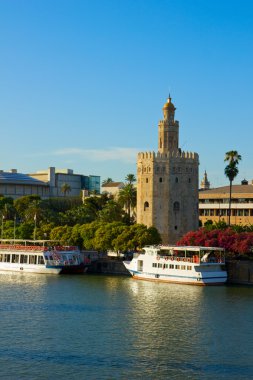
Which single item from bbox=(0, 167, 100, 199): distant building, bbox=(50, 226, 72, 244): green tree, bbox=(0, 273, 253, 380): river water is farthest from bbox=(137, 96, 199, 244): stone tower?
bbox=(0, 167, 100, 199): distant building

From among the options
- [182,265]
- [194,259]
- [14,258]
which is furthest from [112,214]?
[194,259]

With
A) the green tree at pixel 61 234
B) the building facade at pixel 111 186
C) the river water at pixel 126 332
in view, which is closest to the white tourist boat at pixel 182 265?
the river water at pixel 126 332

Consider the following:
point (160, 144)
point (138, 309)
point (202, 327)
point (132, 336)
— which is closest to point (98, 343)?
point (132, 336)

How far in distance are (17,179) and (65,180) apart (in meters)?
16.6

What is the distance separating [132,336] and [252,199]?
7571 centimetres

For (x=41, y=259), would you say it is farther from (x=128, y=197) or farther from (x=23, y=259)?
(x=128, y=197)

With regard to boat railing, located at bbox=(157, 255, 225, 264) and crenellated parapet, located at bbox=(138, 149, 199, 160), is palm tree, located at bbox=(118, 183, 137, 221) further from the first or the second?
boat railing, located at bbox=(157, 255, 225, 264)

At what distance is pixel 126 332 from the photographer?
160 ft

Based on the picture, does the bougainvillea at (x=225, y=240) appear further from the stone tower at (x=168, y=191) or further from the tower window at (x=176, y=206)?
the tower window at (x=176, y=206)

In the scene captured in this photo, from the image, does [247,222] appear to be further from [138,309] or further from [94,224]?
[138,309]

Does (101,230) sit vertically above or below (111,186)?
below

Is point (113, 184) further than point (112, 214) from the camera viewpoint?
Yes

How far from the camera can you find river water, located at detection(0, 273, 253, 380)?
39.3m

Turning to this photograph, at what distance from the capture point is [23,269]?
92062mm
